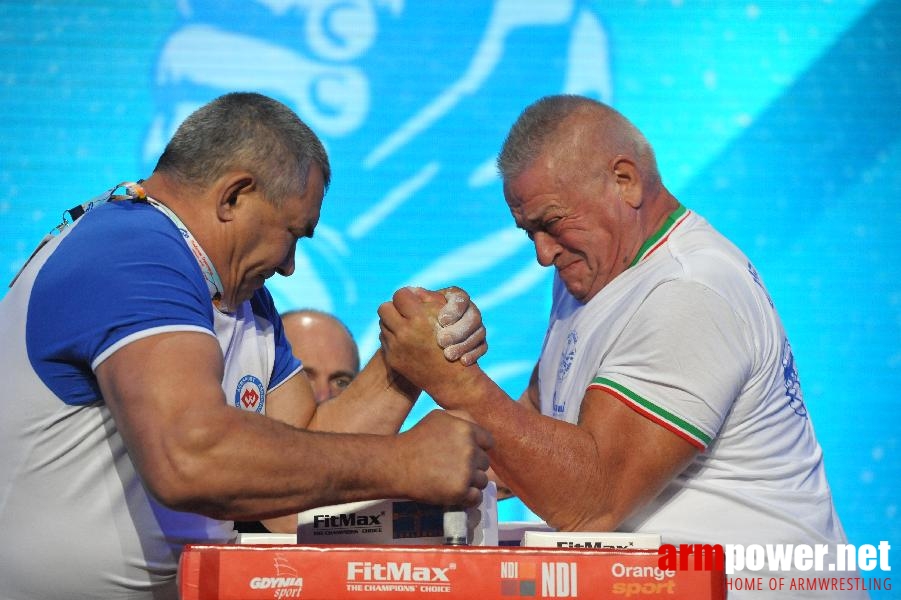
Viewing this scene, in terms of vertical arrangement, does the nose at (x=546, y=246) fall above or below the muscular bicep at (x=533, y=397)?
above

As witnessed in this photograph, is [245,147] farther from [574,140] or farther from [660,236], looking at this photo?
[660,236]

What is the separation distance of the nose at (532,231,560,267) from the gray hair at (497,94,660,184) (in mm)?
168

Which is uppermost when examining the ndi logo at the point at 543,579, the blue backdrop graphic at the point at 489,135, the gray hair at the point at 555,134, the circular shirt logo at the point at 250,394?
the blue backdrop graphic at the point at 489,135

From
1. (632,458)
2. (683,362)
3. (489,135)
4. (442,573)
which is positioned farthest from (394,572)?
(489,135)

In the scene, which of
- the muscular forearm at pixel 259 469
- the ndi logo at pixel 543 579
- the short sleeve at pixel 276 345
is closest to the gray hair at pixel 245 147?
the short sleeve at pixel 276 345

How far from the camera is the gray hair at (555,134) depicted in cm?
240

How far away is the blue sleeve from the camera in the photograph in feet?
4.81

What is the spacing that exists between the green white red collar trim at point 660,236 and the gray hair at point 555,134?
115mm

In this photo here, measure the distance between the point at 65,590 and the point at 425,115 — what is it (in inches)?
112

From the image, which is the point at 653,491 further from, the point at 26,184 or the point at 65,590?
the point at 26,184

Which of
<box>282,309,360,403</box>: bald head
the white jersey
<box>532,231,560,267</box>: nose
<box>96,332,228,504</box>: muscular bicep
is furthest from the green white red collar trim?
<box>282,309,360,403</box>: bald head

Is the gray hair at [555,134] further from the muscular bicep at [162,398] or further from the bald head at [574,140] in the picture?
the muscular bicep at [162,398]

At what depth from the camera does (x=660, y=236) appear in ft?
7.63

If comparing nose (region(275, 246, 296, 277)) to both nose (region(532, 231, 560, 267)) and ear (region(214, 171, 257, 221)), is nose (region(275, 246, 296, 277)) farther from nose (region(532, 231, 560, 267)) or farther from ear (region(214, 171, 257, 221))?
nose (region(532, 231, 560, 267))
